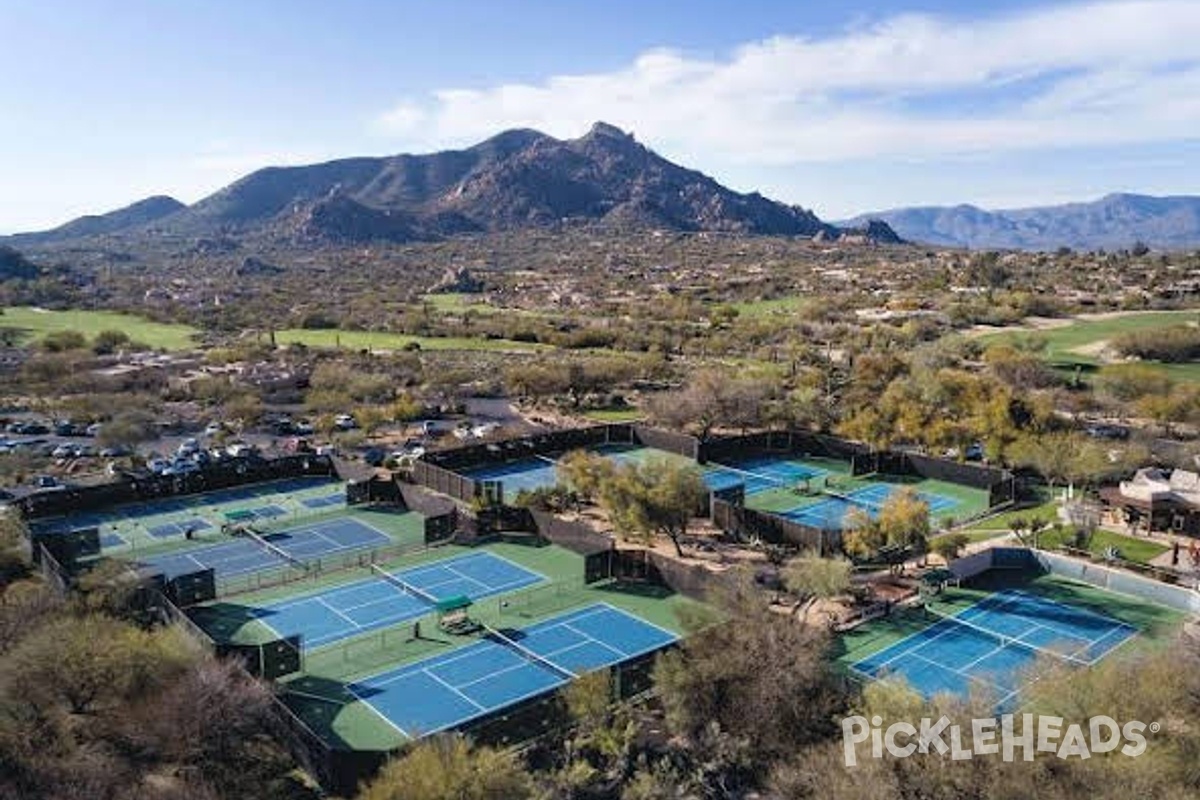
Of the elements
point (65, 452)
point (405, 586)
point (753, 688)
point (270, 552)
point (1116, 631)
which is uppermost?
point (753, 688)

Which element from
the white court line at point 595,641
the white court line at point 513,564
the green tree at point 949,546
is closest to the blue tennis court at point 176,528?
the white court line at point 513,564

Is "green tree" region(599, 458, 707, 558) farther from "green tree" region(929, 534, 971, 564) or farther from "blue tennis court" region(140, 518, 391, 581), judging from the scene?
"blue tennis court" region(140, 518, 391, 581)

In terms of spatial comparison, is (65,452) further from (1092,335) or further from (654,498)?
(1092,335)

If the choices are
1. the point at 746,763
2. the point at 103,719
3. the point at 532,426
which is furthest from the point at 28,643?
the point at 532,426

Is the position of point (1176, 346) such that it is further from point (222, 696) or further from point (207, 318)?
point (207, 318)

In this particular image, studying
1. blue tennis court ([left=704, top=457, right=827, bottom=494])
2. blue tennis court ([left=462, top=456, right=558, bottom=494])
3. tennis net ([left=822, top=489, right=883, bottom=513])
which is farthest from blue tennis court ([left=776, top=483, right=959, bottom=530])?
blue tennis court ([left=462, top=456, right=558, bottom=494])

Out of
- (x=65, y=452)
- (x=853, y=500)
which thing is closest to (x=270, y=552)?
(x=65, y=452)
